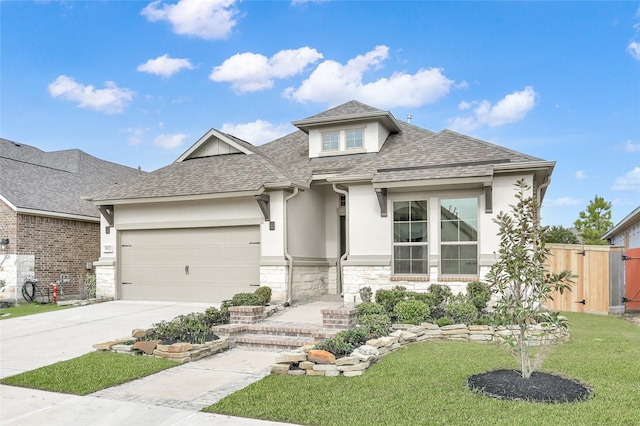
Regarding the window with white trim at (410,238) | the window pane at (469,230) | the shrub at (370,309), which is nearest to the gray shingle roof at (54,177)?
the window with white trim at (410,238)

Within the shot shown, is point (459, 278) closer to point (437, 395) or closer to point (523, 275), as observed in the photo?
point (523, 275)

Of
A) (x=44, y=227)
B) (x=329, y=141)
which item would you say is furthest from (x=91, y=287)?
(x=329, y=141)

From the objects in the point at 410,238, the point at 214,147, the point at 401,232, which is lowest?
the point at 410,238

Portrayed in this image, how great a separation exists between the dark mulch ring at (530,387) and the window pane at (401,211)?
254 inches

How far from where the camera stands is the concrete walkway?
4.96 m

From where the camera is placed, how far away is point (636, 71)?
1441cm

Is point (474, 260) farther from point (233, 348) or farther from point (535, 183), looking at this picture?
point (233, 348)

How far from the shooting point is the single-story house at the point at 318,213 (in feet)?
38.0

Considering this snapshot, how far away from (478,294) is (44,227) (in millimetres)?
14105

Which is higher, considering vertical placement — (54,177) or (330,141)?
(330,141)

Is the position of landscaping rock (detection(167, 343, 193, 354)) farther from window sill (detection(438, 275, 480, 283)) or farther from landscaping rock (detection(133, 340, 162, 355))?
window sill (detection(438, 275, 480, 283))

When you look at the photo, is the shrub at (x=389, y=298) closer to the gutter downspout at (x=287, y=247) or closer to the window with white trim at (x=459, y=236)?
the window with white trim at (x=459, y=236)

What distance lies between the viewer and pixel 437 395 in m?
5.28

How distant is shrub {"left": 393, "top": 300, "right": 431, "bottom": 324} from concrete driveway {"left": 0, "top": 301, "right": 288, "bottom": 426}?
8.59 ft
